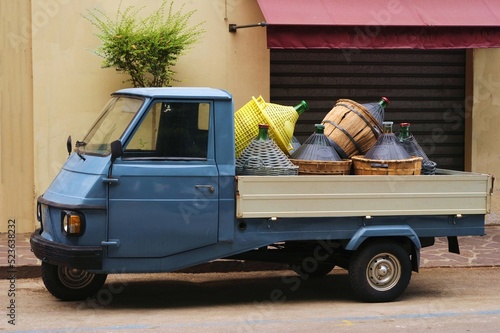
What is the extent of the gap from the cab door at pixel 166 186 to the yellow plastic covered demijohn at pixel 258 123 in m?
0.53

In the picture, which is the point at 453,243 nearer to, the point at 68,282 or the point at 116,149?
the point at 116,149

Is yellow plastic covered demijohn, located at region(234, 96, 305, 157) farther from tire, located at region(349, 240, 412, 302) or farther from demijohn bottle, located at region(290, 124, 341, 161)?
tire, located at region(349, 240, 412, 302)

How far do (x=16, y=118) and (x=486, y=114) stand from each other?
6.68 metres

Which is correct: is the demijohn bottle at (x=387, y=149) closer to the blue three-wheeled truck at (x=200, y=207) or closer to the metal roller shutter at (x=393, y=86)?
the blue three-wheeled truck at (x=200, y=207)

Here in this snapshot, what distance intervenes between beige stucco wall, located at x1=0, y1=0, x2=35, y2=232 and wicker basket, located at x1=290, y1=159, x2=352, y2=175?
15.8 feet

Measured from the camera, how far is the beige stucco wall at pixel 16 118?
11578mm

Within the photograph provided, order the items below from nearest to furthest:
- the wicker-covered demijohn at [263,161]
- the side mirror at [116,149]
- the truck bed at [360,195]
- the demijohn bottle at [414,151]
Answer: the side mirror at [116,149]
the truck bed at [360,195]
the wicker-covered demijohn at [263,161]
the demijohn bottle at [414,151]

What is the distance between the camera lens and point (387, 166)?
320 inches

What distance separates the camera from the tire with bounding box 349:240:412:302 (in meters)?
8.14

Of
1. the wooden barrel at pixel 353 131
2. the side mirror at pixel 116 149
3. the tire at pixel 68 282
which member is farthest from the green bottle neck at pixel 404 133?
the tire at pixel 68 282

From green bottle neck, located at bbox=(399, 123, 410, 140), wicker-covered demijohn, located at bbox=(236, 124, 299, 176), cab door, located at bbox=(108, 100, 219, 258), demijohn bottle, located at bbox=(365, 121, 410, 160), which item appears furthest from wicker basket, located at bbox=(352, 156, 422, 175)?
cab door, located at bbox=(108, 100, 219, 258)

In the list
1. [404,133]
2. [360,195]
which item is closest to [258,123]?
[360,195]

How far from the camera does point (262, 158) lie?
7.97 meters

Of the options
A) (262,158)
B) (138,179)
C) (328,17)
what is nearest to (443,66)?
(328,17)
